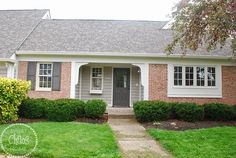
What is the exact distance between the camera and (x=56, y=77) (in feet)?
50.3

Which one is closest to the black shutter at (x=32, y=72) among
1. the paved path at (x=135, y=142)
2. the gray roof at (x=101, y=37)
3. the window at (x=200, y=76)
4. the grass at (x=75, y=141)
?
the gray roof at (x=101, y=37)

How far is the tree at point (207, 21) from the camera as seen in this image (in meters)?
9.52

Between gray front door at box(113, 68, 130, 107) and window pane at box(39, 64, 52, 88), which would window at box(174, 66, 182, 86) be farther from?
window pane at box(39, 64, 52, 88)

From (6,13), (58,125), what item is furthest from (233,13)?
(6,13)

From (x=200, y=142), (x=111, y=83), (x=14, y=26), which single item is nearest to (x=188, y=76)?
(x=111, y=83)

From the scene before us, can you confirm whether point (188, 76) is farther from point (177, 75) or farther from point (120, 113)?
point (120, 113)

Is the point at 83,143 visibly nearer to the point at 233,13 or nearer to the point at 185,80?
the point at 233,13

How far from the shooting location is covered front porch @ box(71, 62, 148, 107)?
16.8 metres

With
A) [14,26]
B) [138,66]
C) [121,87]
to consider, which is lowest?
[121,87]

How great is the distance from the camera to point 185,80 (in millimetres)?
15516

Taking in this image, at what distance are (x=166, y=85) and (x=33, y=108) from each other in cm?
668

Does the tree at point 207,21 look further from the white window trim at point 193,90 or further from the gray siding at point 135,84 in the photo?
the gray siding at point 135,84

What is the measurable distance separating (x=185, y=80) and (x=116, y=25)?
6893mm

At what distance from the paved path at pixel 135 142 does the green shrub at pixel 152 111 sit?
1.52ft
